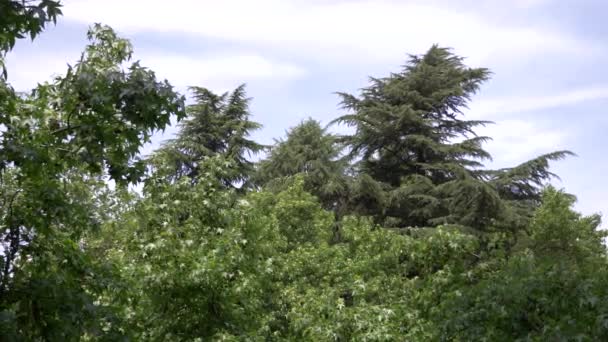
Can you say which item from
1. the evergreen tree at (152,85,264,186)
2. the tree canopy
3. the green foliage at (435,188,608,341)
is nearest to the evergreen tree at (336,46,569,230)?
the tree canopy

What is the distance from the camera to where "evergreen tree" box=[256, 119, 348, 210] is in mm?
34500

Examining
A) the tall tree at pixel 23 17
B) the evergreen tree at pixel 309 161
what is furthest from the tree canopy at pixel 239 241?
the evergreen tree at pixel 309 161

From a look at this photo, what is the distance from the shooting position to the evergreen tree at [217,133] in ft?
107

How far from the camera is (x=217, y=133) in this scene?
3384cm

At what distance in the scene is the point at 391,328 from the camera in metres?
13.5

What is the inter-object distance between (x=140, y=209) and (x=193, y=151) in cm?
1776

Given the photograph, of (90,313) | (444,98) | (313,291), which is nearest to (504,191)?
(444,98)

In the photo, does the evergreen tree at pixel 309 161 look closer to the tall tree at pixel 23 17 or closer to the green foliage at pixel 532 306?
the green foliage at pixel 532 306

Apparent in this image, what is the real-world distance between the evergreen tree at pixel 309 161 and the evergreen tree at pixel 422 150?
2.10m

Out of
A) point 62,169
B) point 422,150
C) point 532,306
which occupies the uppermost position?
point 422,150

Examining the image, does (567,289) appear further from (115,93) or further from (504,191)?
(504,191)

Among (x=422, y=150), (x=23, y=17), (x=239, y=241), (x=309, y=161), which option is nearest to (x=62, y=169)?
(x=23, y=17)

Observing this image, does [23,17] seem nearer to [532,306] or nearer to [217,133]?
[532,306]

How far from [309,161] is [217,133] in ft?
18.5
